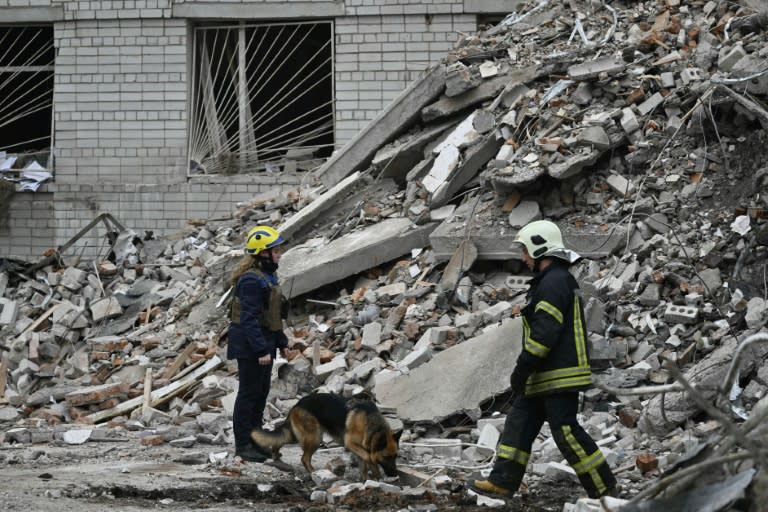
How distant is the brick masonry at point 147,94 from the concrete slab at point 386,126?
7.44ft

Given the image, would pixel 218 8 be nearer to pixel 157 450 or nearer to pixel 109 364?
pixel 109 364

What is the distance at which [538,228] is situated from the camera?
6426 mm

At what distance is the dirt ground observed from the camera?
635 centimetres

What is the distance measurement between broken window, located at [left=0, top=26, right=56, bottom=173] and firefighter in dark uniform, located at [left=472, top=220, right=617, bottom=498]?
1090 cm

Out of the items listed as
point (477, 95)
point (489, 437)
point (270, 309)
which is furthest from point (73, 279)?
point (489, 437)

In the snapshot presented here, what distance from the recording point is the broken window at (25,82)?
51.6 ft

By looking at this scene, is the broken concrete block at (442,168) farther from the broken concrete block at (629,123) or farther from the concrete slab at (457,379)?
the concrete slab at (457,379)


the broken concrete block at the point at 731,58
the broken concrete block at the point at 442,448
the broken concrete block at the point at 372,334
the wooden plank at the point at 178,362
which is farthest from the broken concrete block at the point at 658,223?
the wooden plank at the point at 178,362

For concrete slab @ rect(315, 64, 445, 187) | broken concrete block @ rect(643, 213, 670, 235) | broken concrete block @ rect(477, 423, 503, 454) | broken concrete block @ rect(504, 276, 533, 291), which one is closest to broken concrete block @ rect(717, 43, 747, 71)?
broken concrete block @ rect(643, 213, 670, 235)

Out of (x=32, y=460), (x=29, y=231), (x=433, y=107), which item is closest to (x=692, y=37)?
(x=433, y=107)

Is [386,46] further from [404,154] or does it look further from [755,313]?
[755,313]

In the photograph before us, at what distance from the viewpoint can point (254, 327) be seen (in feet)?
25.3

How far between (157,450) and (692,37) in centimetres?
679

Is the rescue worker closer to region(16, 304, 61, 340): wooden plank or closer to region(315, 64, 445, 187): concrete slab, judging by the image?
region(315, 64, 445, 187): concrete slab
